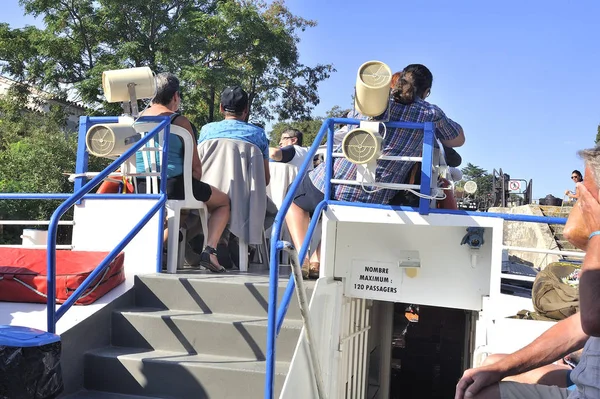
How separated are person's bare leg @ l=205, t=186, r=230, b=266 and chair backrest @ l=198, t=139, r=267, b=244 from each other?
11cm

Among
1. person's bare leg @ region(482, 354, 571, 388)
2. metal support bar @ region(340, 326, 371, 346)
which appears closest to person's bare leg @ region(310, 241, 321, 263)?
metal support bar @ region(340, 326, 371, 346)

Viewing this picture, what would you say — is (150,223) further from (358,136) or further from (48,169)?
(48,169)

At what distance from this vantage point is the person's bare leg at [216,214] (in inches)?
196

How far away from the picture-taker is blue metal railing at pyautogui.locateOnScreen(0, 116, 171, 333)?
348 cm

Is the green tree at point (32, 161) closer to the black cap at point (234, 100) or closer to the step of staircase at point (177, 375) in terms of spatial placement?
the black cap at point (234, 100)

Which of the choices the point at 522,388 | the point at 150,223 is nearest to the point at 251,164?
the point at 150,223

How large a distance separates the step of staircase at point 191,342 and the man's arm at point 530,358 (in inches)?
55.2

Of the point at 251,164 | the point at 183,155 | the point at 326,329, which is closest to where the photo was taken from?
the point at 326,329

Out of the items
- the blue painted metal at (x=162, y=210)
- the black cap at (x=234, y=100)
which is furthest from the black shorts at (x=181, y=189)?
the black cap at (x=234, y=100)

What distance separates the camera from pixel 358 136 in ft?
12.3

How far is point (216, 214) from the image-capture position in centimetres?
508

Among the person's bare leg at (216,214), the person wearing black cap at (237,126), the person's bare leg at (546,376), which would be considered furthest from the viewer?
the person wearing black cap at (237,126)

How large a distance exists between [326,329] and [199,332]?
2.73 ft

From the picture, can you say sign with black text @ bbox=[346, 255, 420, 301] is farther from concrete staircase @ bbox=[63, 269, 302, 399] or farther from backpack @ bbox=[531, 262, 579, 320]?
backpack @ bbox=[531, 262, 579, 320]
